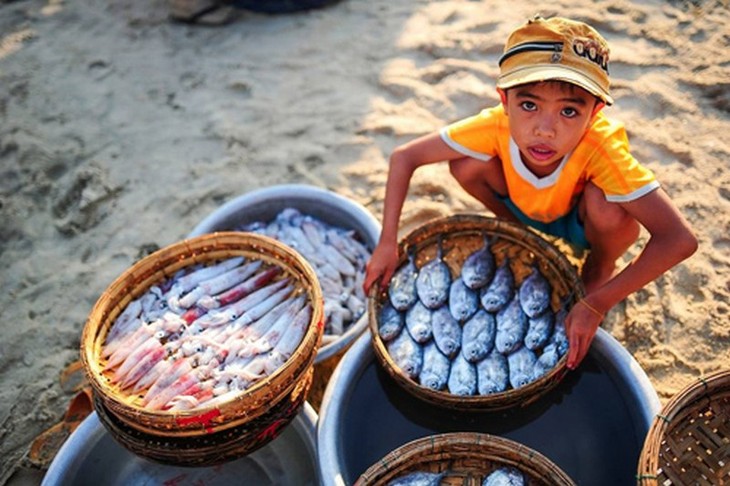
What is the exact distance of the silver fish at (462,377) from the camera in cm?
258

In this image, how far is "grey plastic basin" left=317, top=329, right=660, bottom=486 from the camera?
253 cm

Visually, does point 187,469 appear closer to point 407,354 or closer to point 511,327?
point 407,354

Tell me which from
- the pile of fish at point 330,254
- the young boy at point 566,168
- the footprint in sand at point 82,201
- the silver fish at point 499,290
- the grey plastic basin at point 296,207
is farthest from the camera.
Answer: the footprint in sand at point 82,201

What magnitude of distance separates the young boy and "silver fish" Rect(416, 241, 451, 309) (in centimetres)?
17

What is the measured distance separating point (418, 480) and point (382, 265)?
1022 mm

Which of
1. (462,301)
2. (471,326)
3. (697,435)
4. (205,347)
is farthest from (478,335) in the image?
(205,347)

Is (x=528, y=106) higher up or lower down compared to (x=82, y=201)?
higher up

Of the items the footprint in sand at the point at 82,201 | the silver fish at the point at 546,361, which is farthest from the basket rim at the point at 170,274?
the footprint in sand at the point at 82,201

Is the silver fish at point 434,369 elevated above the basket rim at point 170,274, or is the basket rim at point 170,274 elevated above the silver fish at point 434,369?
the basket rim at point 170,274

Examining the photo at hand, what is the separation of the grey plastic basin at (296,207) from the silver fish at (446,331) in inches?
27.0

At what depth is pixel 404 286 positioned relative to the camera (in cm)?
303

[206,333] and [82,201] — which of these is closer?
[206,333]

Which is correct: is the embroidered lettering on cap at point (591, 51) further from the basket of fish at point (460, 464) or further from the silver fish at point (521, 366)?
the basket of fish at point (460, 464)

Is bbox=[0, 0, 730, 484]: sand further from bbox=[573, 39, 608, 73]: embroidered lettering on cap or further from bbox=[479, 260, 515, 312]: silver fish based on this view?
bbox=[573, 39, 608, 73]: embroidered lettering on cap
